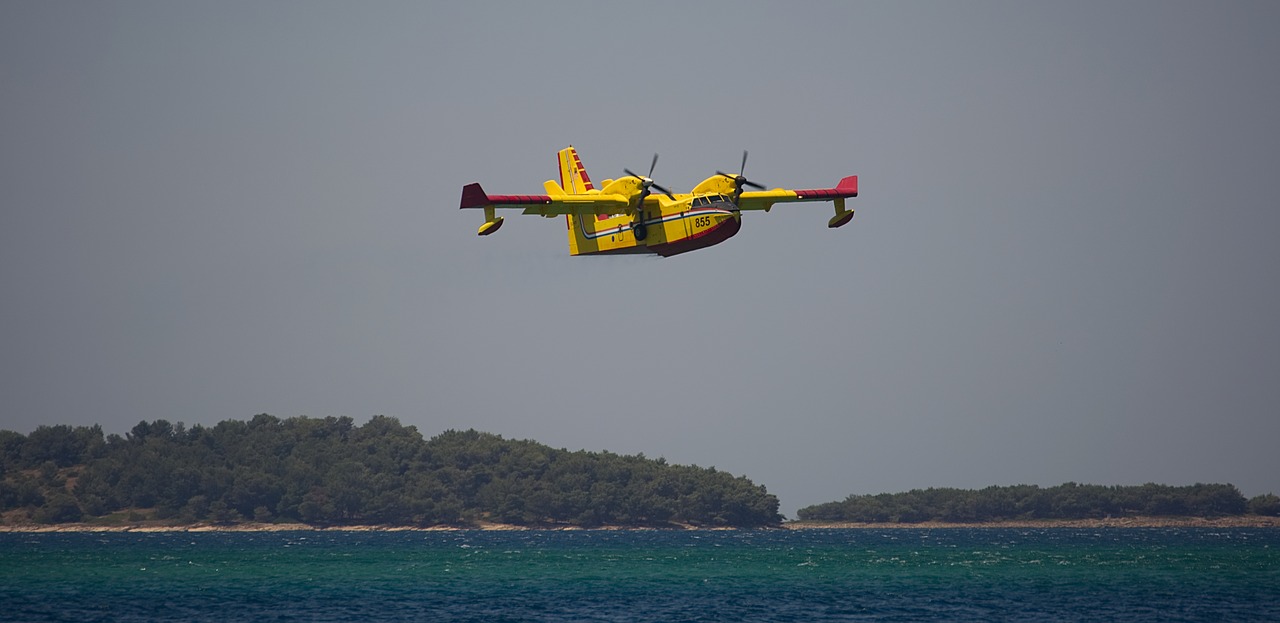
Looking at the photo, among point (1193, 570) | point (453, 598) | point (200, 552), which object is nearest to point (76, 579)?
point (453, 598)

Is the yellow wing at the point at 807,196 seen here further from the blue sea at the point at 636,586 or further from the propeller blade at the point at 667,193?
the blue sea at the point at 636,586

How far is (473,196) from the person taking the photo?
5712 cm

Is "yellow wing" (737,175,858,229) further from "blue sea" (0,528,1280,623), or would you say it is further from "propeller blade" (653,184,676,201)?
"blue sea" (0,528,1280,623)

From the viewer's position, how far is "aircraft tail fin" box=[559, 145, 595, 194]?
2857 inches

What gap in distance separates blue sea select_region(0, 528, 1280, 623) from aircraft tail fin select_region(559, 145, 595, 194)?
22666 mm

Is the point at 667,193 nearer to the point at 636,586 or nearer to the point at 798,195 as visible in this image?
the point at 798,195

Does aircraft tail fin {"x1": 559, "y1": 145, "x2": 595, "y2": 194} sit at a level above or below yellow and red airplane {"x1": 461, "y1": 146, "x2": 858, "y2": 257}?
above

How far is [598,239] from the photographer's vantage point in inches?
2562

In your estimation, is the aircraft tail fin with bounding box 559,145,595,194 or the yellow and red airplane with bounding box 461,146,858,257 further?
the aircraft tail fin with bounding box 559,145,595,194

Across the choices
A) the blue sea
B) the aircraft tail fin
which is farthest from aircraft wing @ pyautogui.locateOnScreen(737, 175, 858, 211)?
the blue sea

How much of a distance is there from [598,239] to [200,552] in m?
→ 83.0

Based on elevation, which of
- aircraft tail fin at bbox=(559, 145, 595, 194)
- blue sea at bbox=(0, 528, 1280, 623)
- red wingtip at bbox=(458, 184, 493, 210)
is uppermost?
aircraft tail fin at bbox=(559, 145, 595, 194)

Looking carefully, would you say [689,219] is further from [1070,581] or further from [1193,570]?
[1193,570]

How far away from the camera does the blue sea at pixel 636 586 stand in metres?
66.9
